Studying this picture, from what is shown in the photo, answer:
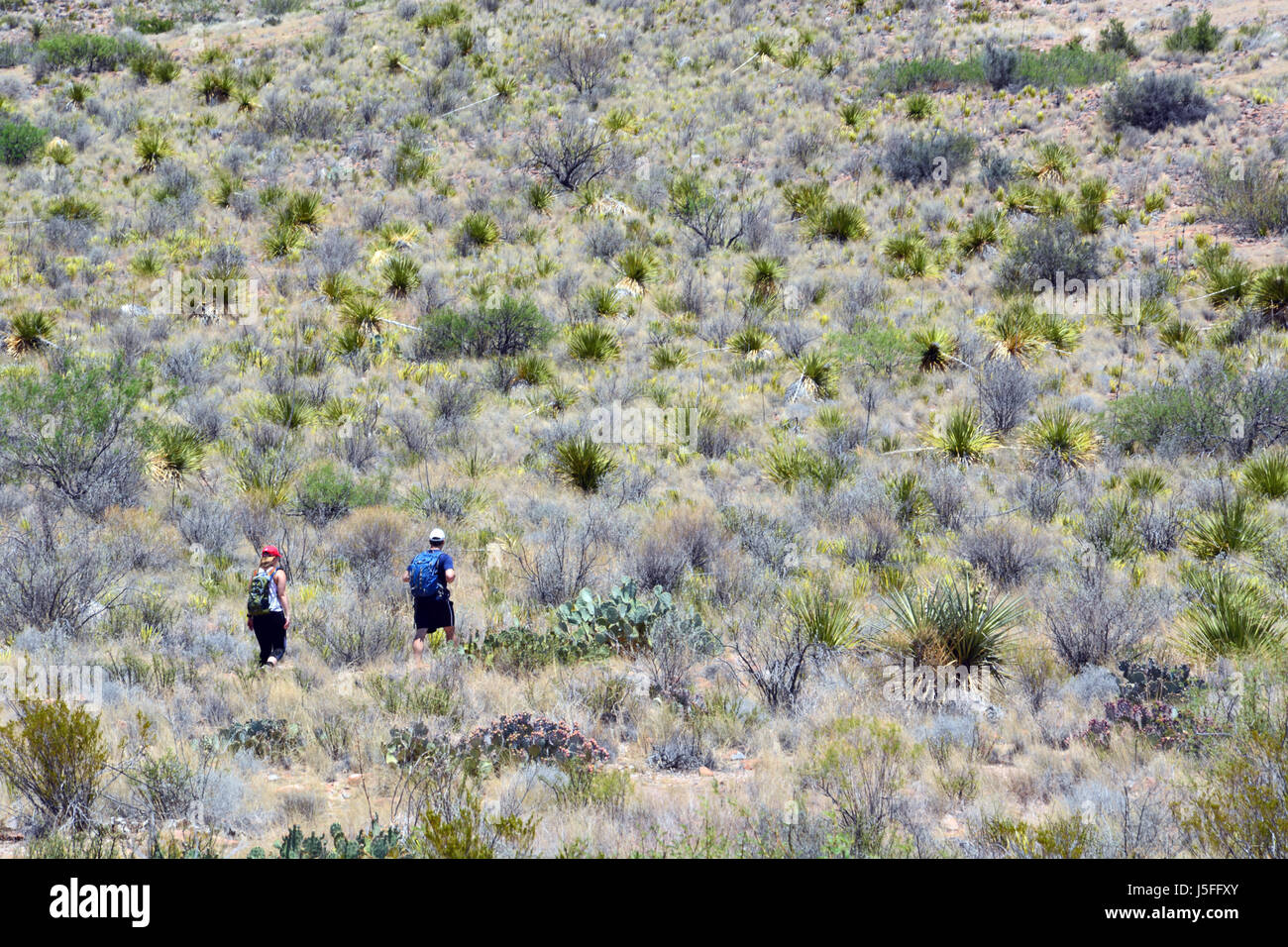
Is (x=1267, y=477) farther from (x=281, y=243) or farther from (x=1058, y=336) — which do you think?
(x=281, y=243)

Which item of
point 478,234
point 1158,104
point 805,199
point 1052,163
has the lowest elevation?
point 478,234

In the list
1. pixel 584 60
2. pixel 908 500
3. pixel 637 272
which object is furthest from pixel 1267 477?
pixel 584 60

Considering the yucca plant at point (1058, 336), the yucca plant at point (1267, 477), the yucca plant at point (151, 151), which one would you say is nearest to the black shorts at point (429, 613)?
the yucca plant at point (1267, 477)

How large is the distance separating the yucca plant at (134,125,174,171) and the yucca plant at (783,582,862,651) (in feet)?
68.8

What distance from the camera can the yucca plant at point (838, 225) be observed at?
19469mm

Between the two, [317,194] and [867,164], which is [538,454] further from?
[867,164]

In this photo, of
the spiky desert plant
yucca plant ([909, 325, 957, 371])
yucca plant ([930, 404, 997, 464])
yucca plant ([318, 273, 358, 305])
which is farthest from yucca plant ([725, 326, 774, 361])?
yucca plant ([318, 273, 358, 305])

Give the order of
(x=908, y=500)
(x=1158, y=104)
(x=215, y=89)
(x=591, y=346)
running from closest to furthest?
1. (x=908, y=500)
2. (x=591, y=346)
3. (x=1158, y=104)
4. (x=215, y=89)

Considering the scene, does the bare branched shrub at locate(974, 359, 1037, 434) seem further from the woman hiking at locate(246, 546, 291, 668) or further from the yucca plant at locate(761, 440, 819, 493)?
the woman hiking at locate(246, 546, 291, 668)

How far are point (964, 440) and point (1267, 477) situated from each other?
3476 millimetres

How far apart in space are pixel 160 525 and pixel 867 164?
17.6m

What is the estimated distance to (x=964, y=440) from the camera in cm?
1242

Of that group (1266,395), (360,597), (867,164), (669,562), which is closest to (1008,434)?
(1266,395)

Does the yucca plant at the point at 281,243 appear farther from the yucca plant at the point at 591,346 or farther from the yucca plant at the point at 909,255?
the yucca plant at the point at 909,255
